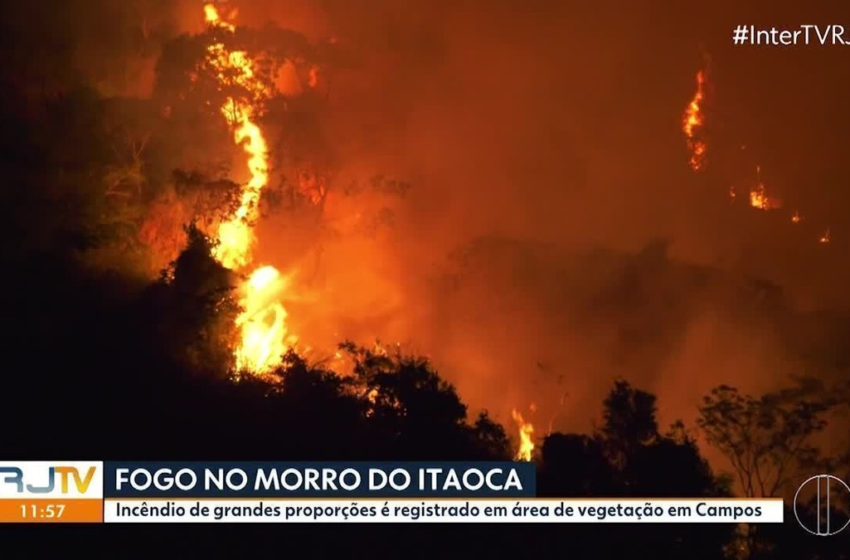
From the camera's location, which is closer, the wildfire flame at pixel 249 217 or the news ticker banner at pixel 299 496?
the news ticker banner at pixel 299 496

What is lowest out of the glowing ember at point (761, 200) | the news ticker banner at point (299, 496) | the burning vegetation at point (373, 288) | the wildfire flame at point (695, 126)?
the news ticker banner at point (299, 496)

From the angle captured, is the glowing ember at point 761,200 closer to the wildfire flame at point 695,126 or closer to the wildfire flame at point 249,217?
the wildfire flame at point 695,126

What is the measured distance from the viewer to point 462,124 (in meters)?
37.1

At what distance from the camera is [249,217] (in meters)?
30.6

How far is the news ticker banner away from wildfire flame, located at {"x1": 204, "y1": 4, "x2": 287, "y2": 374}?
1291 cm

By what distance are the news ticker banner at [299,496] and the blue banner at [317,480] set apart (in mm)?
16

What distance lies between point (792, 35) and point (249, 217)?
28948 millimetres

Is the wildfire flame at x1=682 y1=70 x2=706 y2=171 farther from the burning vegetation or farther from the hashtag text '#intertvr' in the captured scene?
the hashtag text '#intertvr'

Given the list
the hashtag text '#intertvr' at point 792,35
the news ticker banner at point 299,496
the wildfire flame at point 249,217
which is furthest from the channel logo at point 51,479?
the hashtag text '#intertvr' at point 792,35

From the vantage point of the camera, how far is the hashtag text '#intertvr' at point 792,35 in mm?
37969

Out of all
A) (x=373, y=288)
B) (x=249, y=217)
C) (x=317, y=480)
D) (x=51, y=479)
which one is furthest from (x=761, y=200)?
(x=51, y=479)

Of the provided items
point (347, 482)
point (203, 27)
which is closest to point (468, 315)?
point (203, 27)
